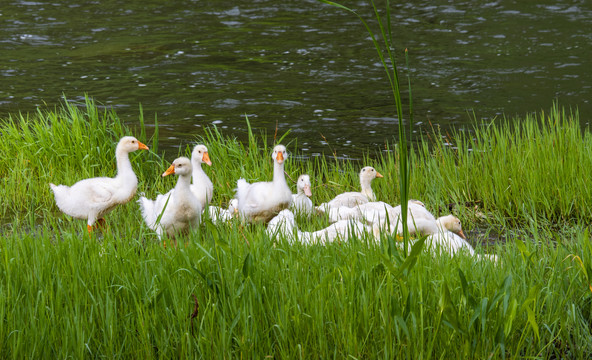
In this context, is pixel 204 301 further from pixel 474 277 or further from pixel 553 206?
pixel 553 206

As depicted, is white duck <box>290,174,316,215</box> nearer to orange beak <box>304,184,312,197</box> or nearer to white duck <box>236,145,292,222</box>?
orange beak <box>304,184,312,197</box>

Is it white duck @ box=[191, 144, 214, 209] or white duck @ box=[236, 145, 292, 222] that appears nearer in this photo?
white duck @ box=[236, 145, 292, 222]

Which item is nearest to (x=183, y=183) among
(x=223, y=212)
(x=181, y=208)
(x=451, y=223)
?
(x=181, y=208)

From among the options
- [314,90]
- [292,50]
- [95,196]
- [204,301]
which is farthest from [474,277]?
[292,50]

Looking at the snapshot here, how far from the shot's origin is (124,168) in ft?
20.4

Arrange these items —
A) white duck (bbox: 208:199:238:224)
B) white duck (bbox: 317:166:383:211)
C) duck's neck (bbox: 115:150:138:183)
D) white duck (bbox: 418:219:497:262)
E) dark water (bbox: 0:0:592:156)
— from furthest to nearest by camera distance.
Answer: dark water (bbox: 0:0:592:156), white duck (bbox: 317:166:383:211), duck's neck (bbox: 115:150:138:183), white duck (bbox: 208:199:238:224), white duck (bbox: 418:219:497:262)

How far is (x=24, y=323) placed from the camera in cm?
376

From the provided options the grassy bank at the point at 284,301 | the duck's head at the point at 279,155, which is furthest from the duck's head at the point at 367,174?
the grassy bank at the point at 284,301

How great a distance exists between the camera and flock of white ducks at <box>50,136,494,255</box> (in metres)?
5.60

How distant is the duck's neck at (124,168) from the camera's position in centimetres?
614

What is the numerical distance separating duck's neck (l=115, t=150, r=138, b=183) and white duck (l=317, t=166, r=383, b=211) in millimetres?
1535

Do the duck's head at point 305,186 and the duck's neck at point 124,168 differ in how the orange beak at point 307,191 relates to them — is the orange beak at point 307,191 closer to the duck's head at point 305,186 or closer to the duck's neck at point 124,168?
the duck's head at point 305,186

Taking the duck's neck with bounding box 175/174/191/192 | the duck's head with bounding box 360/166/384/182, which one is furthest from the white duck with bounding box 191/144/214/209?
the duck's head with bounding box 360/166/384/182

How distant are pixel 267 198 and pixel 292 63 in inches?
335
